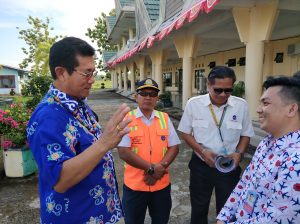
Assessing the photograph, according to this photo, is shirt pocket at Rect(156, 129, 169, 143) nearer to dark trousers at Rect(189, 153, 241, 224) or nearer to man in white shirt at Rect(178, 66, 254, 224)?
man in white shirt at Rect(178, 66, 254, 224)

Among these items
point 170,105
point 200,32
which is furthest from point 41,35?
point 200,32

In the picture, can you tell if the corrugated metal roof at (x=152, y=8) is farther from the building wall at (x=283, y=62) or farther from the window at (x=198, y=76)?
the building wall at (x=283, y=62)

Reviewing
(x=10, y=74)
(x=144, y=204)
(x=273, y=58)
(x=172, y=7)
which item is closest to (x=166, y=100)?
(x=172, y=7)

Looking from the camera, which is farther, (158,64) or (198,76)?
(198,76)

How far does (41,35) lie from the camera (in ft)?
149

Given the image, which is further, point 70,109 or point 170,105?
point 170,105

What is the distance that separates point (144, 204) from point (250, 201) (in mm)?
1116

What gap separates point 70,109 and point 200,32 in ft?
26.7

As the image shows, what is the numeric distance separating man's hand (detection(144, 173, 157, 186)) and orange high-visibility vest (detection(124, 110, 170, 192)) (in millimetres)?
34

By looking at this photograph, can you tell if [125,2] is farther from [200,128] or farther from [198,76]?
[200,128]

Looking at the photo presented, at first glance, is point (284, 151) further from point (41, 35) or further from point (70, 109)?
point (41, 35)

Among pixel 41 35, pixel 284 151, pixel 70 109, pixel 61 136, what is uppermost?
pixel 41 35

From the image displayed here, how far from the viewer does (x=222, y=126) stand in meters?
2.54

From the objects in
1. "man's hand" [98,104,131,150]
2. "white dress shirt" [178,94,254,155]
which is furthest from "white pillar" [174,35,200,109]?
"man's hand" [98,104,131,150]
